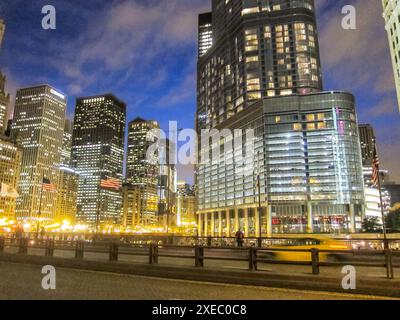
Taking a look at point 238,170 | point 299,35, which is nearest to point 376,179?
point 238,170

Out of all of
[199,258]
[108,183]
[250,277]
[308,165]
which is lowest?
[250,277]

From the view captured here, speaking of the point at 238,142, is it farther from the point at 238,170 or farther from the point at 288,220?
the point at 288,220

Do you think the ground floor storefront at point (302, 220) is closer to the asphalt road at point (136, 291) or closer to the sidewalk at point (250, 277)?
the sidewalk at point (250, 277)

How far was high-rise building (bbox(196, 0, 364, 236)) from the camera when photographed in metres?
138

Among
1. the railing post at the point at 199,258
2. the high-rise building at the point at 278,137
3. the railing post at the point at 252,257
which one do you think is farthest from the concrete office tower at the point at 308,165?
the railing post at the point at 252,257

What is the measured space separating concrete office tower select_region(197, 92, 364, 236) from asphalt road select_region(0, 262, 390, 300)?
12537 cm

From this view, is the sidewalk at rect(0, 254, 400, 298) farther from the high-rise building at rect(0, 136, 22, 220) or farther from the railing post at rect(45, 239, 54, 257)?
the high-rise building at rect(0, 136, 22, 220)

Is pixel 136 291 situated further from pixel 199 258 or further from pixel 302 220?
pixel 302 220

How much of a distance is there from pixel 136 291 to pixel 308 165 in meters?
138

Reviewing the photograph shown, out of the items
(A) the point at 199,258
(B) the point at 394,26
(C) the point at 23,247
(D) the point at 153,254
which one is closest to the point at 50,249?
(C) the point at 23,247

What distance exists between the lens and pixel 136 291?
39.0 ft

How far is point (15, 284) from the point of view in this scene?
12883 mm

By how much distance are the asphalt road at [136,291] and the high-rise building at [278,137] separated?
352 feet
